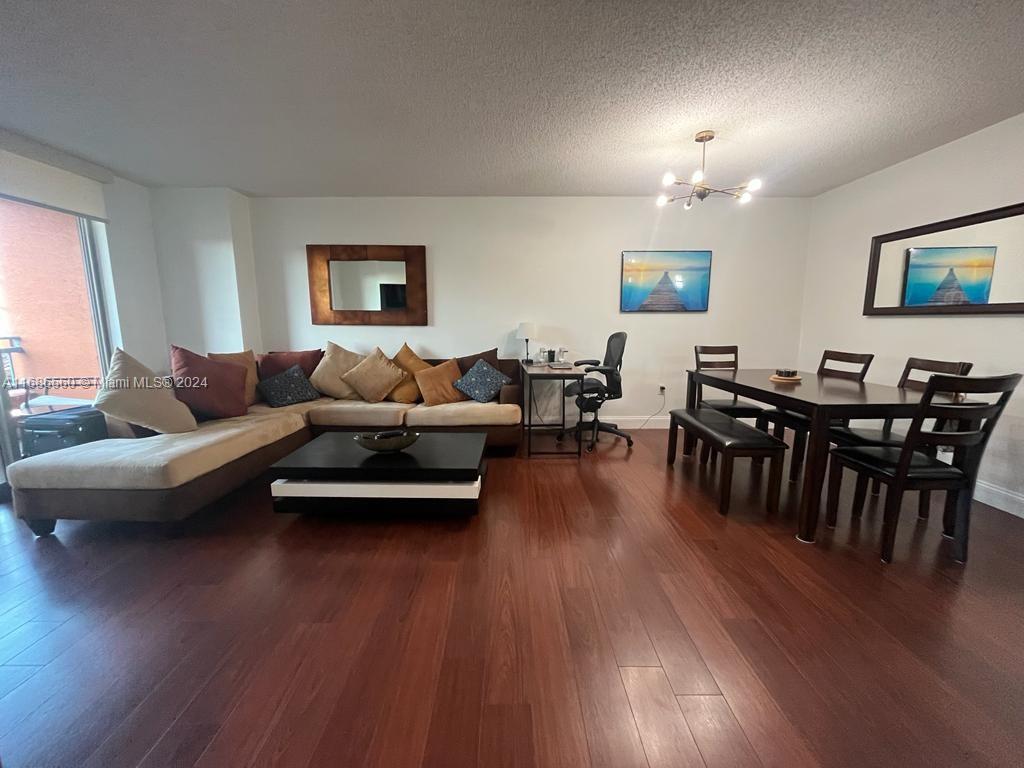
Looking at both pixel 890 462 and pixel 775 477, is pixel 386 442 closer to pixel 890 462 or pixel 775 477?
pixel 775 477

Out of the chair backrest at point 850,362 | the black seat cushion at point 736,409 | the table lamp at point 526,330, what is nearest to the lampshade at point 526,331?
the table lamp at point 526,330

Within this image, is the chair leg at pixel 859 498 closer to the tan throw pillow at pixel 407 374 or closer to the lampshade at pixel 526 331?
the lampshade at pixel 526 331

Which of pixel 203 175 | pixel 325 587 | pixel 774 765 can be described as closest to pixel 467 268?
pixel 203 175

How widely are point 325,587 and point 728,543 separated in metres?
2.05

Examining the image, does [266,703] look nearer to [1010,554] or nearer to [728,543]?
[728,543]

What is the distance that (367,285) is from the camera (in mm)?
3982

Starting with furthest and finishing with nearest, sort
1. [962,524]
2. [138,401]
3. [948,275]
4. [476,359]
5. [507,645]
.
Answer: [476,359], [948,275], [138,401], [962,524], [507,645]

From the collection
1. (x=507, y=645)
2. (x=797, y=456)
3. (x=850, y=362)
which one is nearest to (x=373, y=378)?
(x=507, y=645)

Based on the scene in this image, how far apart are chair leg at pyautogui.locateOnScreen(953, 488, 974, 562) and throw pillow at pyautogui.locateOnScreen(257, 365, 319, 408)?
4.55m

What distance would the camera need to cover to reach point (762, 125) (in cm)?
240

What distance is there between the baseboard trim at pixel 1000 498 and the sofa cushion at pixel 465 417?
127 inches

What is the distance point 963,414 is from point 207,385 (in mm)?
4622

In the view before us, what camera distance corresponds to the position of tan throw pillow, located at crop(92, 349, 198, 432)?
2.30m

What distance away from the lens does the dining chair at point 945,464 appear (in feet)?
5.28
